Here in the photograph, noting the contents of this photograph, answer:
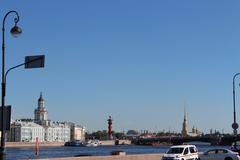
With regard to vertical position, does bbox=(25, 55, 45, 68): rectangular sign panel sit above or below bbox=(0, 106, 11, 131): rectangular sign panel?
above

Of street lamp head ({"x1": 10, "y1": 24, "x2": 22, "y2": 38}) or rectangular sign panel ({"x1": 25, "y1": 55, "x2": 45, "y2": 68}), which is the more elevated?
street lamp head ({"x1": 10, "y1": 24, "x2": 22, "y2": 38})

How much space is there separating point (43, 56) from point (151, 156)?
1836 cm

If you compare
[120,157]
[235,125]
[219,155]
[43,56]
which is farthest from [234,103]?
[43,56]

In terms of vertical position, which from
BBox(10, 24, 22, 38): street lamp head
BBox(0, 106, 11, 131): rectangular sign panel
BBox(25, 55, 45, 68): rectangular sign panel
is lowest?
BBox(0, 106, 11, 131): rectangular sign panel

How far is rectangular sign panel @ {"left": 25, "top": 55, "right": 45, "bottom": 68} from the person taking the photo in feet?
92.1

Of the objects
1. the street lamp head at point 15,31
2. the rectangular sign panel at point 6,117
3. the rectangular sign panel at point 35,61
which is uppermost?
the street lamp head at point 15,31

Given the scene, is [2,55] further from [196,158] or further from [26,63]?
[196,158]

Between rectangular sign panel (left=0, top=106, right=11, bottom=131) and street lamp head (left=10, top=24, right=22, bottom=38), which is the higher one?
street lamp head (left=10, top=24, right=22, bottom=38)

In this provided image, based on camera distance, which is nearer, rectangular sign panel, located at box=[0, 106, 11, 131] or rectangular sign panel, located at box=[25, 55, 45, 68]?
rectangular sign panel, located at box=[0, 106, 11, 131]

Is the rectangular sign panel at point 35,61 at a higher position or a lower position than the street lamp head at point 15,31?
lower

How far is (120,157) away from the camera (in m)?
39.2

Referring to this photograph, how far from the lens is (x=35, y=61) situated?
28.3 meters

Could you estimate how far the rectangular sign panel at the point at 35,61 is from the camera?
92.1ft

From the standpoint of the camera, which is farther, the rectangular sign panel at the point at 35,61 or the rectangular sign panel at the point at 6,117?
the rectangular sign panel at the point at 35,61
